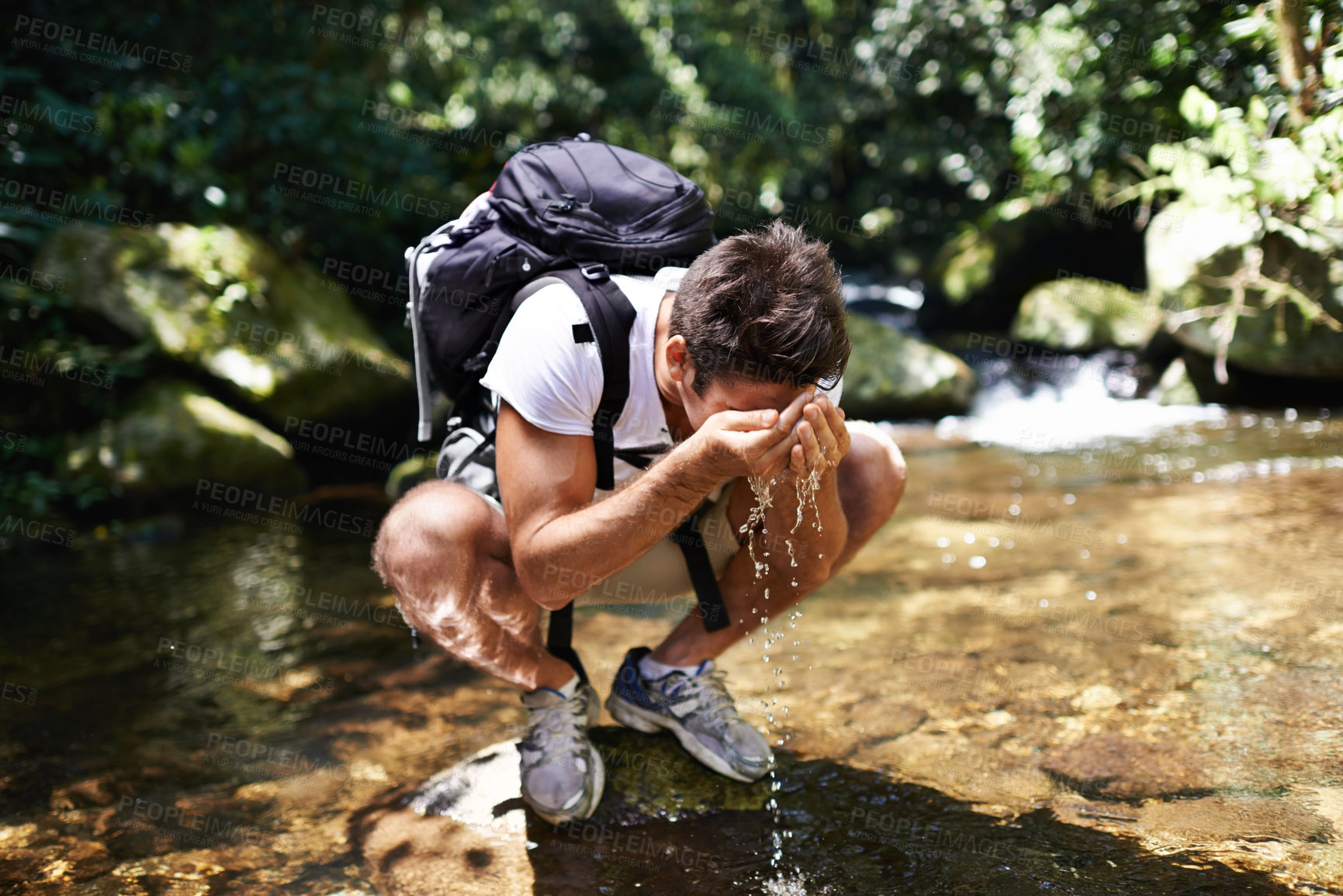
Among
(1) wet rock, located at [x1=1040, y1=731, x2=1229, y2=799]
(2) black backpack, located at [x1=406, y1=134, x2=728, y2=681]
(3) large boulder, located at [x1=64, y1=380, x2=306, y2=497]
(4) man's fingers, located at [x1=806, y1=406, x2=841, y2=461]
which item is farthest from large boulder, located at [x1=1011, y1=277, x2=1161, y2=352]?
(4) man's fingers, located at [x1=806, y1=406, x2=841, y2=461]

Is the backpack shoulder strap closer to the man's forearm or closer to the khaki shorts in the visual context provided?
the man's forearm

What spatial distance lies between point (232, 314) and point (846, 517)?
4743 mm

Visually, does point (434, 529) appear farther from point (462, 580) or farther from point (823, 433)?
point (823, 433)

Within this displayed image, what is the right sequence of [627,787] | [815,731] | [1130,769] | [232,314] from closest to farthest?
[1130,769] < [627,787] < [815,731] < [232,314]

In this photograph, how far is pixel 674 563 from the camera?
236cm

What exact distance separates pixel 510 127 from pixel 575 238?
10301 mm

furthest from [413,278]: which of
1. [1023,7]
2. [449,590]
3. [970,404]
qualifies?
[1023,7]

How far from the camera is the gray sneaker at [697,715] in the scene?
2.22 metres

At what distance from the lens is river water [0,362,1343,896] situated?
6.27 feet

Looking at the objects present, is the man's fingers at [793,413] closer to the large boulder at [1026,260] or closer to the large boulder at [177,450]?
the large boulder at [177,450]

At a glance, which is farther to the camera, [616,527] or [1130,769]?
[1130,769]

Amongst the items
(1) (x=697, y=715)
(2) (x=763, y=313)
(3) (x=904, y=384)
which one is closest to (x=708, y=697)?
(1) (x=697, y=715)

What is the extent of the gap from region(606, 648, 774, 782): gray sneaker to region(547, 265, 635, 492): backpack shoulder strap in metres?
0.62

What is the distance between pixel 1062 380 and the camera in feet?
27.1
